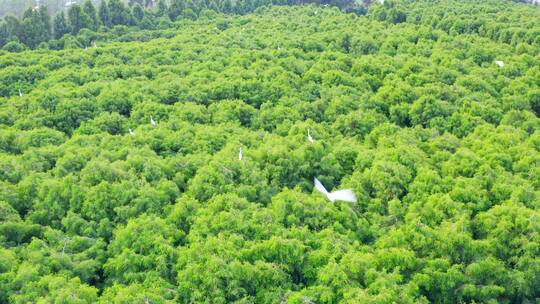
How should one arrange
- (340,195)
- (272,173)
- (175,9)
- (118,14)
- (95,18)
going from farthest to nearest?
(175,9) → (118,14) → (95,18) → (272,173) → (340,195)

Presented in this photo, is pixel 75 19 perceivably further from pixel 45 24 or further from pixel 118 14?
pixel 118 14

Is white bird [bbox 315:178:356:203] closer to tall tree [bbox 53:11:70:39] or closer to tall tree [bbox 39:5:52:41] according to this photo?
tall tree [bbox 39:5:52:41]

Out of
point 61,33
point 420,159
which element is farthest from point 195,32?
point 420,159

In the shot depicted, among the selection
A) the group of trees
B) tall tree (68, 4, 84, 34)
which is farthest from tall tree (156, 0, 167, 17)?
tall tree (68, 4, 84, 34)

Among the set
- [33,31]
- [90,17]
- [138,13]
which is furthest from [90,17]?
[33,31]

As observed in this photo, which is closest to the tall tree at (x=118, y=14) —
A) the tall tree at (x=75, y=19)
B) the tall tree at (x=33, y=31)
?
the tall tree at (x=75, y=19)

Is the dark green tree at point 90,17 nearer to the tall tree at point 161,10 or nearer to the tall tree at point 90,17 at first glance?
the tall tree at point 90,17
